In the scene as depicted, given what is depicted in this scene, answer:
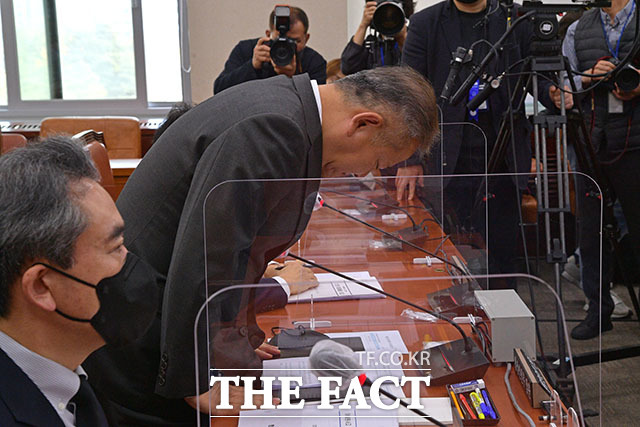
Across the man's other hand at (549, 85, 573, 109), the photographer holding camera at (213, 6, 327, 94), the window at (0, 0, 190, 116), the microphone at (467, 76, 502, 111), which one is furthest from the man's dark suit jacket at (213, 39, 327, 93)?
the window at (0, 0, 190, 116)

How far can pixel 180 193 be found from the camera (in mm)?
1211

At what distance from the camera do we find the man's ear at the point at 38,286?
91cm

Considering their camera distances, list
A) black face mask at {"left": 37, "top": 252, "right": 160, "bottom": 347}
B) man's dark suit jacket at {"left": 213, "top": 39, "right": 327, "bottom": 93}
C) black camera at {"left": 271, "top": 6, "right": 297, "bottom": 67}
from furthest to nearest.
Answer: man's dark suit jacket at {"left": 213, "top": 39, "right": 327, "bottom": 93}
black camera at {"left": 271, "top": 6, "right": 297, "bottom": 67}
black face mask at {"left": 37, "top": 252, "right": 160, "bottom": 347}

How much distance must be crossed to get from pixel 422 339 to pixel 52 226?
1.69ft

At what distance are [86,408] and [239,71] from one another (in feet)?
8.05

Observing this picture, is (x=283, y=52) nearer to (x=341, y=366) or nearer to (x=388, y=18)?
(x=388, y=18)

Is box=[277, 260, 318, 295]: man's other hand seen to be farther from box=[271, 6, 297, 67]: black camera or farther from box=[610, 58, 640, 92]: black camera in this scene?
box=[271, 6, 297, 67]: black camera

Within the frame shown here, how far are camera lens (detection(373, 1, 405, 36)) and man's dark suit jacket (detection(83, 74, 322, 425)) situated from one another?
1.59m

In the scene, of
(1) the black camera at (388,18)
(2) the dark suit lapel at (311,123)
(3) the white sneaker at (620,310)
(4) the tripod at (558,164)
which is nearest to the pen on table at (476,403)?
(4) the tripod at (558,164)

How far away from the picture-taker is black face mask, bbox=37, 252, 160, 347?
1.02m

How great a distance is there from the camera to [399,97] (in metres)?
1.24

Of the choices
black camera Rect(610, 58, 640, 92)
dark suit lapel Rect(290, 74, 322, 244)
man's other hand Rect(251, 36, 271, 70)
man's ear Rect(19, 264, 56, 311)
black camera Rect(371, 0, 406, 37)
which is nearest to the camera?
man's ear Rect(19, 264, 56, 311)

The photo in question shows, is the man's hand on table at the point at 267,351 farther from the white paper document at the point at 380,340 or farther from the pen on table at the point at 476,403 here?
the pen on table at the point at 476,403

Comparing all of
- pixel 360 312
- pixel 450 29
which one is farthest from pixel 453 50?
pixel 360 312
